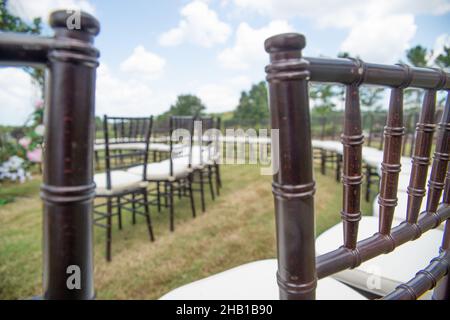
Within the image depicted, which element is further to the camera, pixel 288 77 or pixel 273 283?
pixel 273 283

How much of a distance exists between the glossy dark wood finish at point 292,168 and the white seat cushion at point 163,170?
239 centimetres

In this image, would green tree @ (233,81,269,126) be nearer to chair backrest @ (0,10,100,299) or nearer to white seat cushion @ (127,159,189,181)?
white seat cushion @ (127,159,189,181)

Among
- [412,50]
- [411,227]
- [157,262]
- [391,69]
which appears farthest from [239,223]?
[412,50]

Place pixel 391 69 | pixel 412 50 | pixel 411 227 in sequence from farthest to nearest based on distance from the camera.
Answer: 1. pixel 412 50
2. pixel 411 227
3. pixel 391 69

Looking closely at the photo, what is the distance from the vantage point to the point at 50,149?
0.33m

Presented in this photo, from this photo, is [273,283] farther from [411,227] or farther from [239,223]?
[239,223]

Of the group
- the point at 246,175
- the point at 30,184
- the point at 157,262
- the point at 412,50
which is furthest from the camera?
the point at 412,50

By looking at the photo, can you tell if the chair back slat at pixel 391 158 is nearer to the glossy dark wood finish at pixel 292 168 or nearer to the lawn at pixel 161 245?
the glossy dark wood finish at pixel 292 168

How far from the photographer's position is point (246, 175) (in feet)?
17.4

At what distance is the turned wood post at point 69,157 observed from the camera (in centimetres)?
32

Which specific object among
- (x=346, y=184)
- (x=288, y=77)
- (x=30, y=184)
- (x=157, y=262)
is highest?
(x=288, y=77)

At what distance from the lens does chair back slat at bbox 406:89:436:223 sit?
2.10 feet
